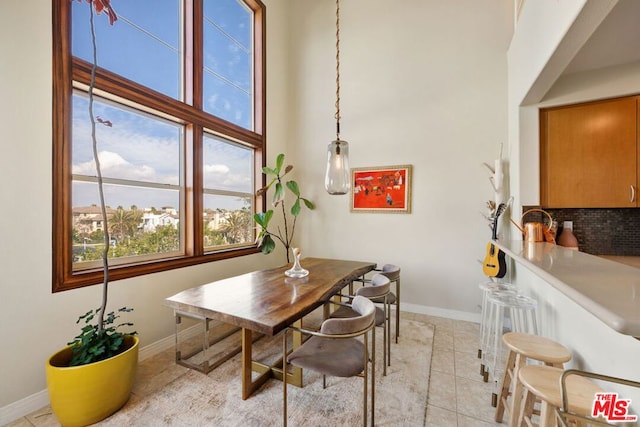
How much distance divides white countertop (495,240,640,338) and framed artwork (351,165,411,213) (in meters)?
2.33

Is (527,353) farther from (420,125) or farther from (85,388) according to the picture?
(420,125)

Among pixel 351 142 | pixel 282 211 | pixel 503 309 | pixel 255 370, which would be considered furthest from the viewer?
pixel 282 211

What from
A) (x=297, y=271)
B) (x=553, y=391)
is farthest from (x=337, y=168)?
(x=553, y=391)

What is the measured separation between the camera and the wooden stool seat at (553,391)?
3.11 ft

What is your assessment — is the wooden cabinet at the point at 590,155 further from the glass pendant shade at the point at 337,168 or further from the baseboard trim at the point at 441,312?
the glass pendant shade at the point at 337,168

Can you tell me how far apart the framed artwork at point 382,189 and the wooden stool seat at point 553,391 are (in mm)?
2486

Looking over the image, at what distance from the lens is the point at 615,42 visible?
69.8 inches

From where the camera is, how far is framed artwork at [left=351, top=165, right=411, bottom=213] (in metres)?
3.50

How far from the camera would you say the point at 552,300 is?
173 centimetres

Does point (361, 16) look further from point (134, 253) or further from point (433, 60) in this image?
point (134, 253)

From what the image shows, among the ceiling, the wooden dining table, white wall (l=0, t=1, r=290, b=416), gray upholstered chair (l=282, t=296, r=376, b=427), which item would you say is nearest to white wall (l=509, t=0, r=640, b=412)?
the ceiling

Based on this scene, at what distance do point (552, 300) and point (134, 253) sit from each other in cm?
351

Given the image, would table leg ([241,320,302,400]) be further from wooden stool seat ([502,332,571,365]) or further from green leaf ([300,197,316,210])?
green leaf ([300,197,316,210])

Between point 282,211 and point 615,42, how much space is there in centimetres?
389
